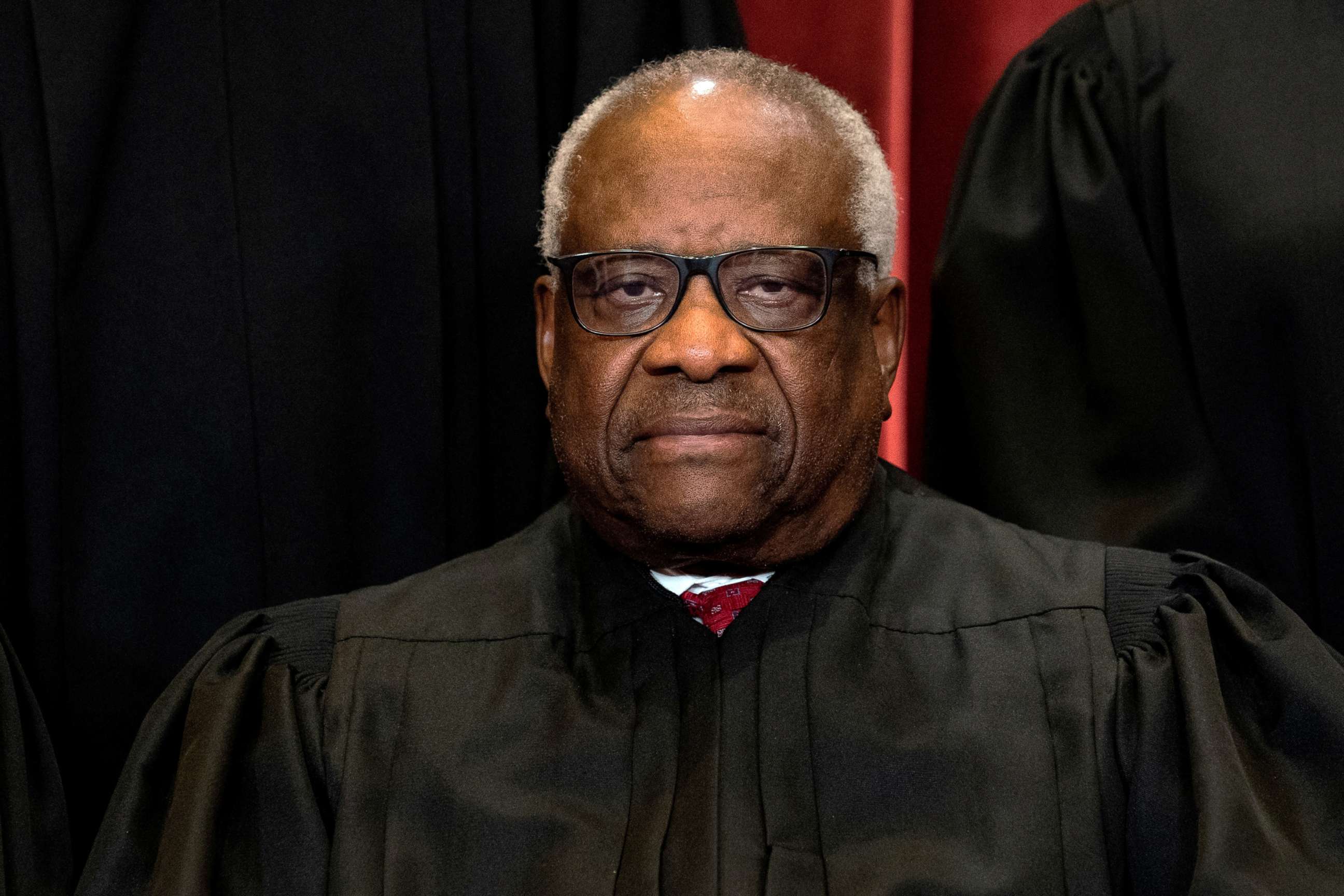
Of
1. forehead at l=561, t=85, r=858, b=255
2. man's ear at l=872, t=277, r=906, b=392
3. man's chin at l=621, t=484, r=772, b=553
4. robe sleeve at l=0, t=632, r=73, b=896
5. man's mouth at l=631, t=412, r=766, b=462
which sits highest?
forehead at l=561, t=85, r=858, b=255

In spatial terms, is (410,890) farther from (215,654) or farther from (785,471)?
(785,471)

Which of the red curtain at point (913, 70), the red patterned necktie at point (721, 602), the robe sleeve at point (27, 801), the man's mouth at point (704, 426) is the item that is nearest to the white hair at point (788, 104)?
the man's mouth at point (704, 426)

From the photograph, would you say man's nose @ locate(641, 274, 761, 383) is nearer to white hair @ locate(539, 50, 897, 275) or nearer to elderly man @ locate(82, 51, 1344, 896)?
elderly man @ locate(82, 51, 1344, 896)

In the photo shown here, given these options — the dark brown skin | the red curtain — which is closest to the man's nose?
the dark brown skin

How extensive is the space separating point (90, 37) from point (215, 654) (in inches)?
28.2

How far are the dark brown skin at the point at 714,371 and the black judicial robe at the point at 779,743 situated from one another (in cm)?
8

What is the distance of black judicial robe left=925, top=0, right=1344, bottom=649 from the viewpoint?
1610 mm

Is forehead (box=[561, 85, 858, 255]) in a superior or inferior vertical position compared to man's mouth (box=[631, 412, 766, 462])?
superior

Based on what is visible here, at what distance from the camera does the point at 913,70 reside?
203 centimetres

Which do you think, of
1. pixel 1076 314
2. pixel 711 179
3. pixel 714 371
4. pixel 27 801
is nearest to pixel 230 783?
pixel 27 801

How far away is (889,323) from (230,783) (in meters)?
0.80

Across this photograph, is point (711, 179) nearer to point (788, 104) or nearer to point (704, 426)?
point (788, 104)

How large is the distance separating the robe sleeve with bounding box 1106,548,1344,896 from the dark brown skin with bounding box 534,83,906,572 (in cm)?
32

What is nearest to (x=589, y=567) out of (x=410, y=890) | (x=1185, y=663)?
(x=410, y=890)
